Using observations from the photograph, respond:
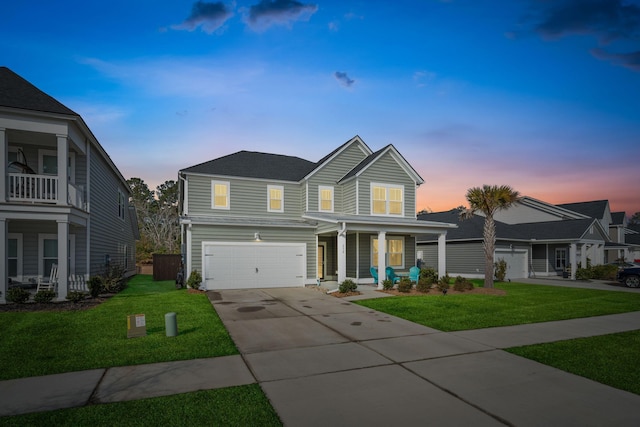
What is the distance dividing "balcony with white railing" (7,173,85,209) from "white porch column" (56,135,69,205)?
389 mm

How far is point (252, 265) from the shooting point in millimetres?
18594

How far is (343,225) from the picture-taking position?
17.0 metres

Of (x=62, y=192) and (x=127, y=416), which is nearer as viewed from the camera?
(x=127, y=416)

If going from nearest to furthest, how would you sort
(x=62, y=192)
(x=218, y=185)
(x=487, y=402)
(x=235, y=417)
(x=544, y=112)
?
1. (x=235, y=417)
2. (x=487, y=402)
3. (x=62, y=192)
4. (x=544, y=112)
5. (x=218, y=185)

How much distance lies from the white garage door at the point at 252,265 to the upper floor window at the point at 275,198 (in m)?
2.69

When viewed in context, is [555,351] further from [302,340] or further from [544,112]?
[544,112]

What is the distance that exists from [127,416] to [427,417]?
12.4 ft

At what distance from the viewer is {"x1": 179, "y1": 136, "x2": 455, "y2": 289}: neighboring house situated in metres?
18.0

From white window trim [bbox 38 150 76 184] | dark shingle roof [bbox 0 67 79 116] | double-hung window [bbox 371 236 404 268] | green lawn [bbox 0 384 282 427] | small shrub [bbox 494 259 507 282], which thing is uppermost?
dark shingle roof [bbox 0 67 79 116]

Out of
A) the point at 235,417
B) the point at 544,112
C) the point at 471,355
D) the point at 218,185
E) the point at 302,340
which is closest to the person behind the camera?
the point at 235,417

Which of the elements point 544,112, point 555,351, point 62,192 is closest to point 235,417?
A: point 555,351

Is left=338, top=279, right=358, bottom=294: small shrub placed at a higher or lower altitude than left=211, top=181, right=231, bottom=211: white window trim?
lower

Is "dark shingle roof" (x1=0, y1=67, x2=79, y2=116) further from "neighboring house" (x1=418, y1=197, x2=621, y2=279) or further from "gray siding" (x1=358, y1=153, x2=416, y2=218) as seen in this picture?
"neighboring house" (x1=418, y1=197, x2=621, y2=279)

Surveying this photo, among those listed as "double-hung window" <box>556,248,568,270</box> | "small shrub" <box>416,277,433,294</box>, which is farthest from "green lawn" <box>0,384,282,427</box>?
"double-hung window" <box>556,248,568,270</box>
